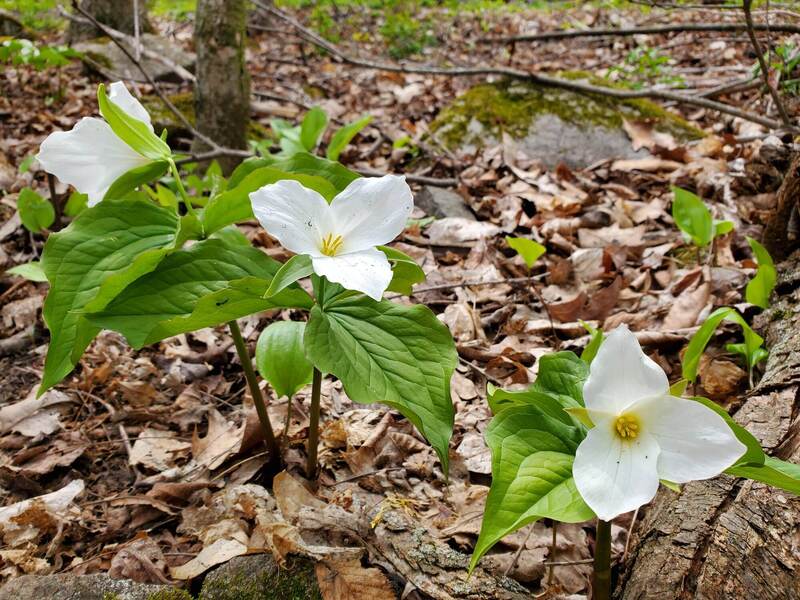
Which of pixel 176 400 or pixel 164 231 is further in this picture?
pixel 176 400

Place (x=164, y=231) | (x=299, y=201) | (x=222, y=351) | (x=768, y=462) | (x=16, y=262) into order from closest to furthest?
(x=768, y=462)
(x=299, y=201)
(x=164, y=231)
(x=222, y=351)
(x=16, y=262)

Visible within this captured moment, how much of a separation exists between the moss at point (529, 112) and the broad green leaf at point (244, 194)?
2.91 metres

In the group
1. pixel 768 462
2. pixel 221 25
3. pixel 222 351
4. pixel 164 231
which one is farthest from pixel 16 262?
pixel 768 462

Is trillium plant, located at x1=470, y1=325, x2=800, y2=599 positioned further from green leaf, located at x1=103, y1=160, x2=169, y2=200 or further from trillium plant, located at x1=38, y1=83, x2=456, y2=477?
green leaf, located at x1=103, y1=160, x2=169, y2=200

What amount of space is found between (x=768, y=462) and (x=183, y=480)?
1565 millimetres

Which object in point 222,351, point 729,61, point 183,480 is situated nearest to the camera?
point 183,480

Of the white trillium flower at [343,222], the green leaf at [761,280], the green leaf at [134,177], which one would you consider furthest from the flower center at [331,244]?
the green leaf at [761,280]

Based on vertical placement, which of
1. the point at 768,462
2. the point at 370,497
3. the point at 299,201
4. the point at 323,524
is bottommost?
the point at 370,497

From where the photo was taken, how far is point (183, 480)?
1.89 meters

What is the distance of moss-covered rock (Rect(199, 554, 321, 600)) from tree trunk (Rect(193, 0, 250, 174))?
281cm

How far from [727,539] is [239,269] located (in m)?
1.11

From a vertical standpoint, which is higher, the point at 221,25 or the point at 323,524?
the point at 221,25

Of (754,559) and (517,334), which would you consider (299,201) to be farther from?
(517,334)

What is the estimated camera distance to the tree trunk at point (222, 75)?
11.1 ft
